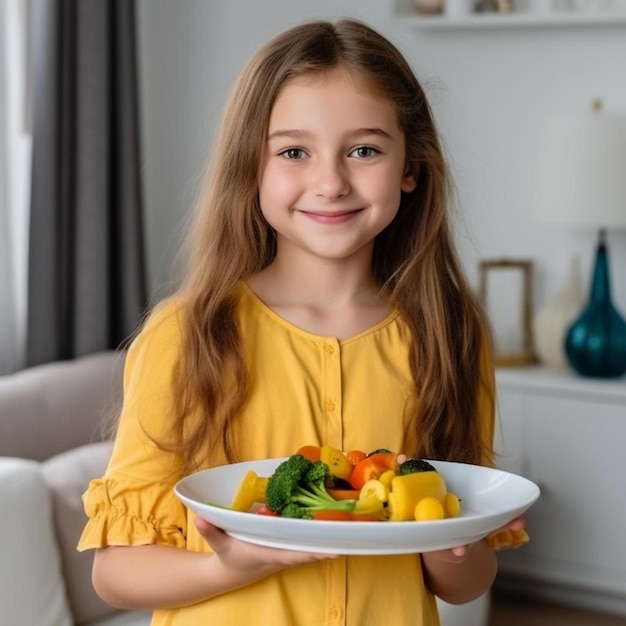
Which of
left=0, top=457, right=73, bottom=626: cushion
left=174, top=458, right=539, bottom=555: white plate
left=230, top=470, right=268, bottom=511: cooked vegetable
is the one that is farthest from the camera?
left=0, top=457, right=73, bottom=626: cushion

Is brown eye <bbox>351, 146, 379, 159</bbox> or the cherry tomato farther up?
brown eye <bbox>351, 146, 379, 159</bbox>

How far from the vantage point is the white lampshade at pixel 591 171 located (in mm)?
3670

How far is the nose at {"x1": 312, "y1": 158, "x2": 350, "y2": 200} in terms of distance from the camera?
143cm

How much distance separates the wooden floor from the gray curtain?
5.06 feet

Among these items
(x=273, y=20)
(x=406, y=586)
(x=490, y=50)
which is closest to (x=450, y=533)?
(x=406, y=586)

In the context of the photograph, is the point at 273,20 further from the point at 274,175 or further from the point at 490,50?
the point at 274,175

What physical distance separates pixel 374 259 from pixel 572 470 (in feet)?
7.33

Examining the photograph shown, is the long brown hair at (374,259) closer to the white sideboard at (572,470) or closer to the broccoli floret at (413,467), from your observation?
the broccoli floret at (413,467)

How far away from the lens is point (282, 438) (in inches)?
59.2

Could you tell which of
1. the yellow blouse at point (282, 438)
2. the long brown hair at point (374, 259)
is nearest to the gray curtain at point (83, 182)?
the long brown hair at point (374, 259)

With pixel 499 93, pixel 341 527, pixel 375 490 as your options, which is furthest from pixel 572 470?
pixel 341 527

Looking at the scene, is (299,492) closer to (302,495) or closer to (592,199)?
(302,495)

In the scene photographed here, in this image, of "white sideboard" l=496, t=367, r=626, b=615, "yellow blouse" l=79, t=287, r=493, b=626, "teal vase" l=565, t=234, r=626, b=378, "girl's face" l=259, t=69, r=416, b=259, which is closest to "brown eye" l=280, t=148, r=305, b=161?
"girl's face" l=259, t=69, r=416, b=259

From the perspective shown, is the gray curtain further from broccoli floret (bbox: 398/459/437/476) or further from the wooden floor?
broccoli floret (bbox: 398/459/437/476)
